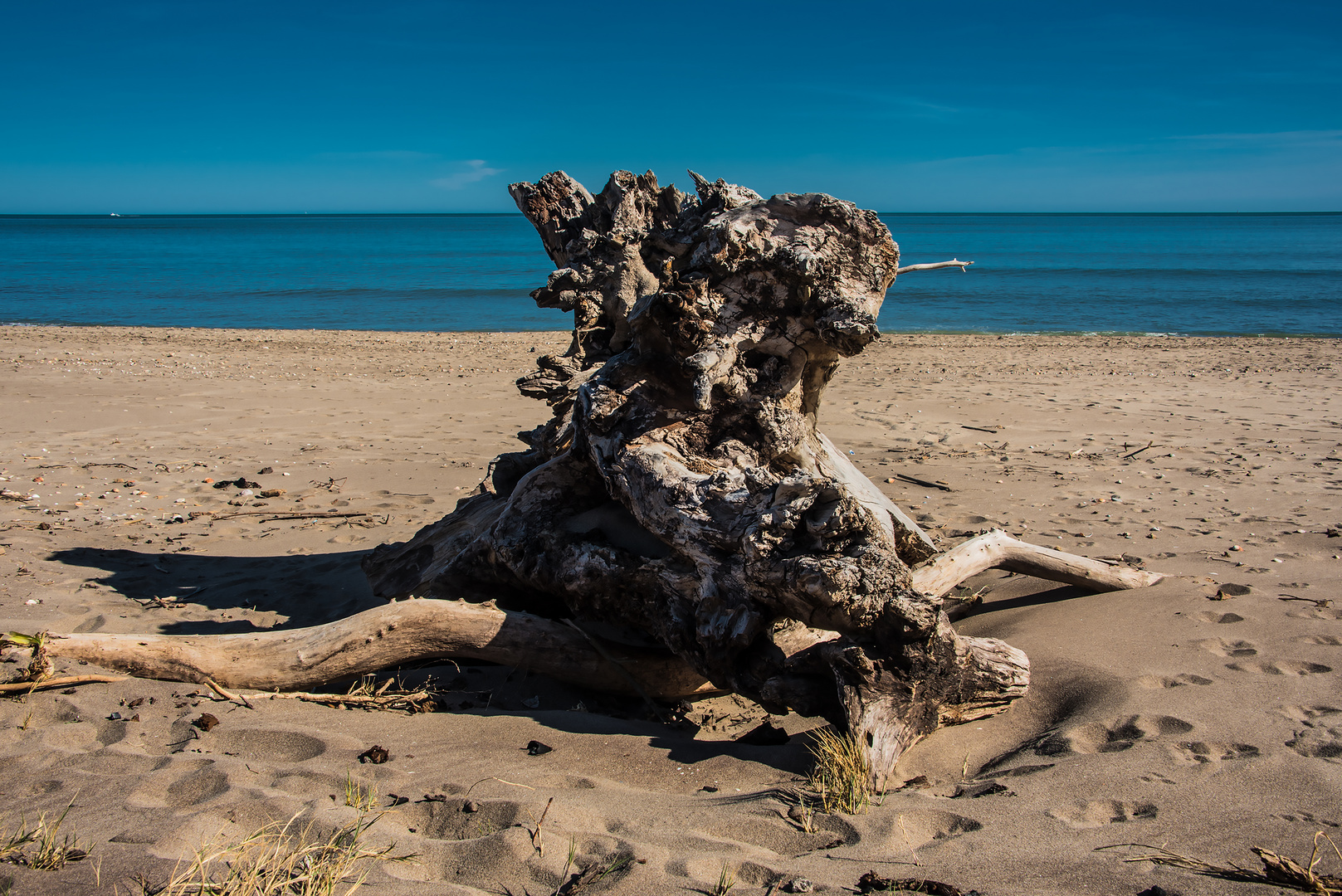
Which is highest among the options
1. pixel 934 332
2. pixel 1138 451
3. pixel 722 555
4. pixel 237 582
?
pixel 934 332

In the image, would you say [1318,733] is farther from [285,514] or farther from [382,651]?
[285,514]

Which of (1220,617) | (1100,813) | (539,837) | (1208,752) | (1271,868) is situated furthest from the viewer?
(1220,617)

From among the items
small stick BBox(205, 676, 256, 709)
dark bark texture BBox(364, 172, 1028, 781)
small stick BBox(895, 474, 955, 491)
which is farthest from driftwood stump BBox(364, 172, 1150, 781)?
small stick BBox(895, 474, 955, 491)

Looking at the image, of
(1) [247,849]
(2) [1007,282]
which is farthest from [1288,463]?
(2) [1007,282]

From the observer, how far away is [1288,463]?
289 inches

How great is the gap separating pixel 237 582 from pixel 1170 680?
5335mm

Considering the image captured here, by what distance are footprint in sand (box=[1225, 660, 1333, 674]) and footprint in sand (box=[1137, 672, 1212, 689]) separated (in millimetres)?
200

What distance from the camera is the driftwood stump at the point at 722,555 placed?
2994mm

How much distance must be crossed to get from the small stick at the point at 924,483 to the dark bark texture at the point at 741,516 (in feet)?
8.78

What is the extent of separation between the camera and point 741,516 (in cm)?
333

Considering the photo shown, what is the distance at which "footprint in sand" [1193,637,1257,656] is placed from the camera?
3.70 meters

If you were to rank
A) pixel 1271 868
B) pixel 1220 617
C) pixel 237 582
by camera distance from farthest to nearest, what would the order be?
pixel 237 582, pixel 1220 617, pixel 1271 868

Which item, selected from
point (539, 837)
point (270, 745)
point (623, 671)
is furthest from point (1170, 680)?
point (270, 745)

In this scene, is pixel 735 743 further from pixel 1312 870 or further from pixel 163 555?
pixel 163 555
